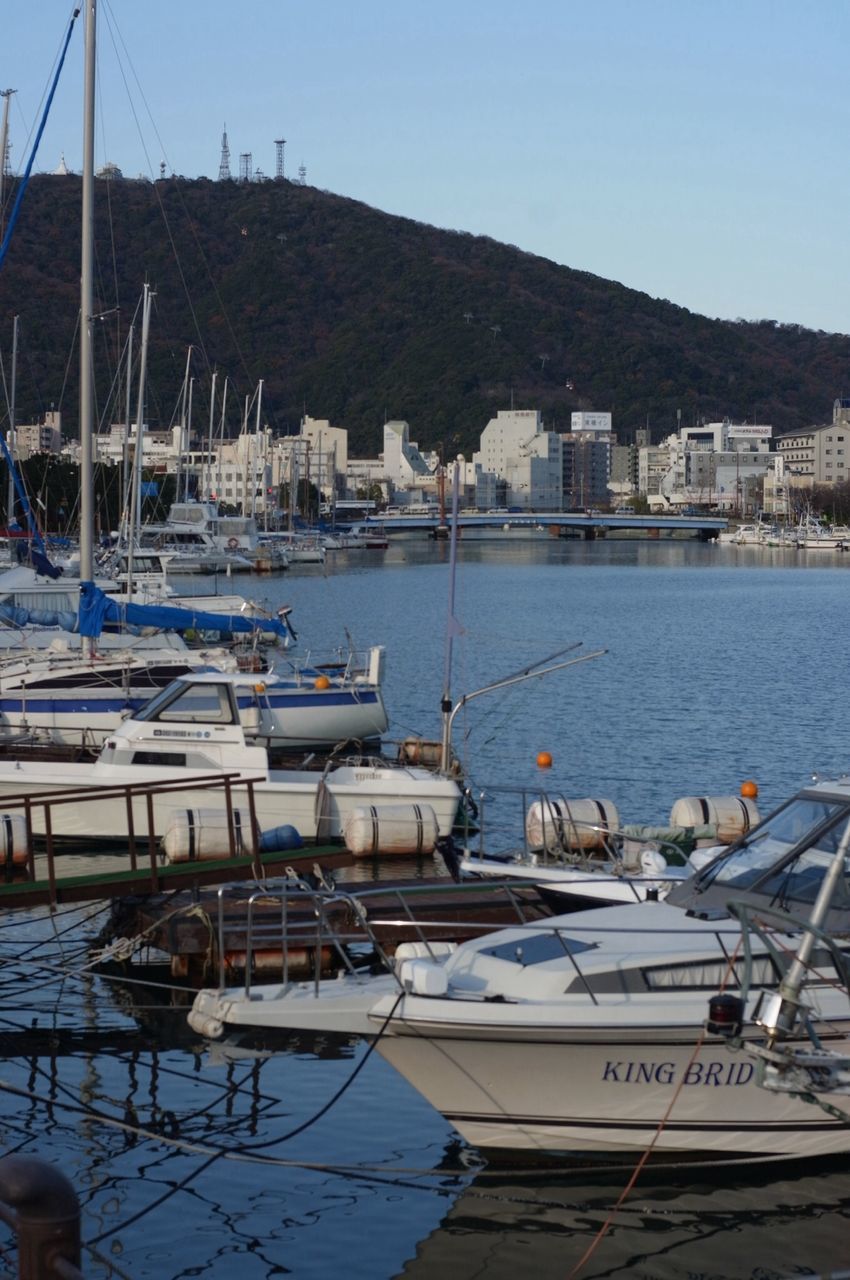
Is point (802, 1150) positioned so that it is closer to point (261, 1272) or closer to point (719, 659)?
point (261, 1272)

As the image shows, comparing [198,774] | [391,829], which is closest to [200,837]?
[198,774]

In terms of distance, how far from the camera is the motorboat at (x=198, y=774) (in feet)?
75.6

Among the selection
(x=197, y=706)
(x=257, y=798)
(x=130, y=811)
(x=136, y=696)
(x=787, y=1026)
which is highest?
(x=197, y=706)

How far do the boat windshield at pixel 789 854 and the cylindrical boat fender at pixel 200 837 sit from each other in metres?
8.73

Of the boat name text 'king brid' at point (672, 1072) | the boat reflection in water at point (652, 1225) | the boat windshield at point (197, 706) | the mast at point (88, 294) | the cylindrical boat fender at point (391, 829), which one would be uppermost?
the mast at point (88, 294)

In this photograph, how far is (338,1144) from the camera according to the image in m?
13.2

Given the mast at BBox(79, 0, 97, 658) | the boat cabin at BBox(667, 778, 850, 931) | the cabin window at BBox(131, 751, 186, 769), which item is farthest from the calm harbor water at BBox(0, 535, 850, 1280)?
the mast at BBox(79, 0, 97, 658)

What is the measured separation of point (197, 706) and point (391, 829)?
3357 millimetres

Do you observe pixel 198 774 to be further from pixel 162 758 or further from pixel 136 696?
pixel 136 696

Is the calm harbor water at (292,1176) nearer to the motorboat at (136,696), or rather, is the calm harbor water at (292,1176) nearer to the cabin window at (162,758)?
the cabin window at (162,758)

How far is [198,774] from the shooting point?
22922 mm

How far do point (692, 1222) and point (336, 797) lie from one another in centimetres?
1209

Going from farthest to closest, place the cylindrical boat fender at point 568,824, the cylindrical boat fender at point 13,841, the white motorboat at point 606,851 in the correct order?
the cylindrical boat fender at point 13,841 < the cylindrical boat fender at point 568,824 < the white motorboat at point 606,851

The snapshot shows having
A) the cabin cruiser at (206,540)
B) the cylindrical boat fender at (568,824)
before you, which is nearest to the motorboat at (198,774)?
the cylindrical boat fender at (568,824)
